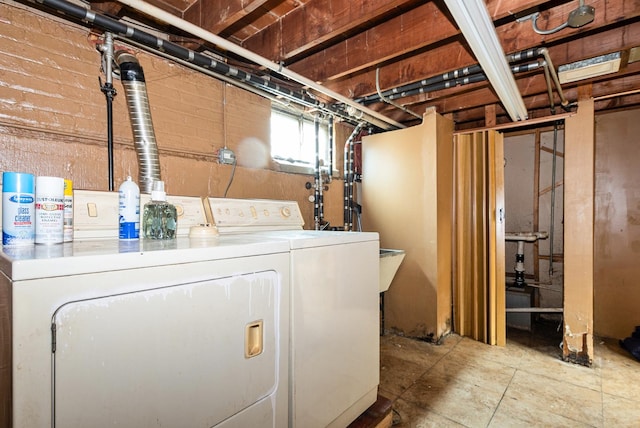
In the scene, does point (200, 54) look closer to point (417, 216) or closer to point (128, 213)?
point (128, 213)

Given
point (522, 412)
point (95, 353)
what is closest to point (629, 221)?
point (522, 412)

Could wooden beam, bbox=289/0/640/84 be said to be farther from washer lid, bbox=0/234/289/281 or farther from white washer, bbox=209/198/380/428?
washer lid, bbox=0/234/289/281

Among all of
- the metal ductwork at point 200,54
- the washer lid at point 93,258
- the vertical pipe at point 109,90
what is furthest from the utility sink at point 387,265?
the vertical pipe at point 109,90

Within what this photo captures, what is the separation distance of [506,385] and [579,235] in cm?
135

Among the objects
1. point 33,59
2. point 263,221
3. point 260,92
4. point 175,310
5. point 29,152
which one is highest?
point 260,92

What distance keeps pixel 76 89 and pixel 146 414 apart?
1648 millimetres

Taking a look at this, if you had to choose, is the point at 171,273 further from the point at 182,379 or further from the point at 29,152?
the point at 29,152

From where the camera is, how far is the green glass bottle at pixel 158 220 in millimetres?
1326

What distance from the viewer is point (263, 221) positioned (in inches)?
76.1

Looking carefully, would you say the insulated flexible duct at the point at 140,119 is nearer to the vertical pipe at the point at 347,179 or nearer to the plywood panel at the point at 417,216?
the vertical pipe at the point at 347,179

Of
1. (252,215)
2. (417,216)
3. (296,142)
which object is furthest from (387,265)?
(296,142)

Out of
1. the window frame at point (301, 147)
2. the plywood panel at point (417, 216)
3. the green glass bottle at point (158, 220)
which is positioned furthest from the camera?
the plywood panel at point (417, 216)

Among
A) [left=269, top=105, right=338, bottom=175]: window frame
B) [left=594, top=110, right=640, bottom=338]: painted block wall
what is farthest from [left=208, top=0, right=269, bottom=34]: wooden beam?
[left=594, top=110, right=640, bottom=338]: painted block wall

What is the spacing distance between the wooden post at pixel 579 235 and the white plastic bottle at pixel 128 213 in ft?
10.1
